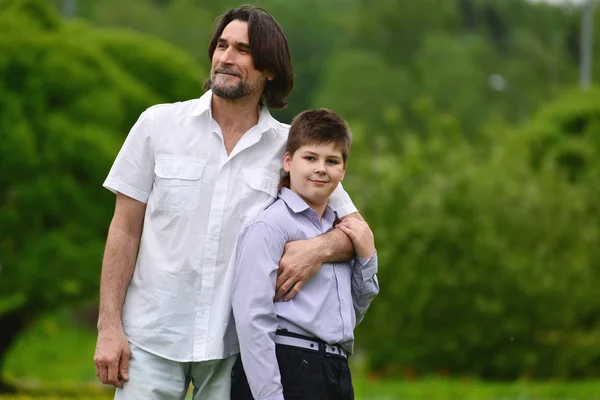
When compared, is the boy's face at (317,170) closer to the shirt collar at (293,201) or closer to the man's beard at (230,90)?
the shirt collar at (293,201)

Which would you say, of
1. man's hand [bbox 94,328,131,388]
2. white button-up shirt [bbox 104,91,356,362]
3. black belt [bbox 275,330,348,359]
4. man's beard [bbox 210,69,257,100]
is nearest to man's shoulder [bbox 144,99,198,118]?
white button-up shirt [bbox 104,91,356,362]

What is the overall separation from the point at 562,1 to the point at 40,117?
1424 inches

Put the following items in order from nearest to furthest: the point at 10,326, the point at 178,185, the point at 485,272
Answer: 1. the point at 178,185
2. the point at 10,326
3. the point at 485,272

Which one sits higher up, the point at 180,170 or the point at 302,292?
the point at 180,170

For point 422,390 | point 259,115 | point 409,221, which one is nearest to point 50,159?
point 422,390

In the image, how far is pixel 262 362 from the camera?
3.79m

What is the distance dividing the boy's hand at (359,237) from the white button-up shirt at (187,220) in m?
0.27

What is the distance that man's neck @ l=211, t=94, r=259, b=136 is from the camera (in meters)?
4.20

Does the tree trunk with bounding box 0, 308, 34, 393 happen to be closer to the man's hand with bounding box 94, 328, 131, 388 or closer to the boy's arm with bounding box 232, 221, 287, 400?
the man's hand with bounding box 94, 328, 131, 388

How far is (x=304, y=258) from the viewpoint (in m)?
3.96

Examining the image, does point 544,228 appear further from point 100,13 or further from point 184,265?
point 100,13

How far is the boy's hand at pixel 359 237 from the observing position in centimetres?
413

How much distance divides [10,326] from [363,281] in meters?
11.2

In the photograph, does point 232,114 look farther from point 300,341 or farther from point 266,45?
point 300,341
